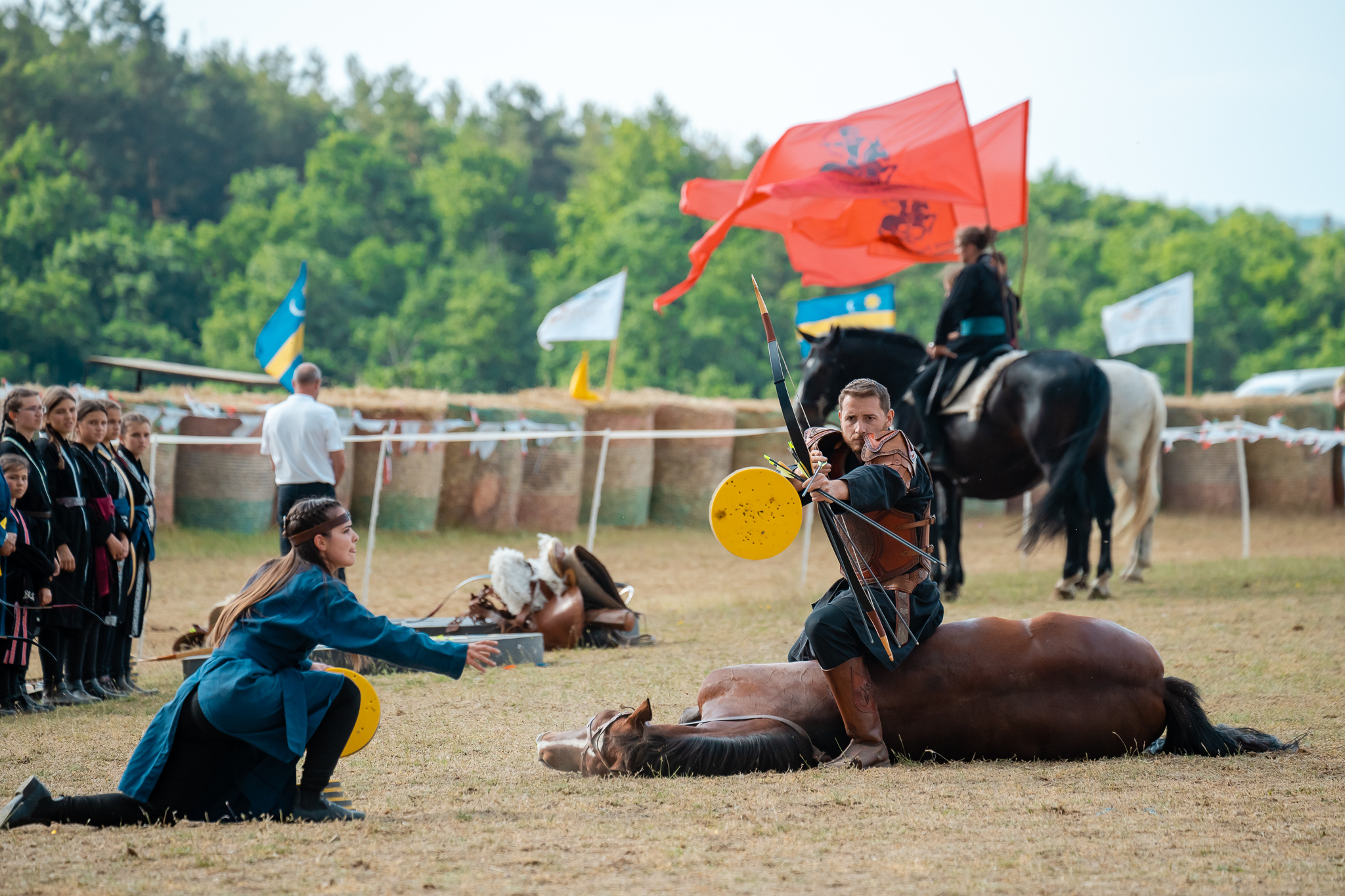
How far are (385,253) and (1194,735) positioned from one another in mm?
37886

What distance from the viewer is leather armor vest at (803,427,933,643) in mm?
4320

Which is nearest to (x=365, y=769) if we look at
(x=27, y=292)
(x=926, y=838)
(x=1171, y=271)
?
(x=926, y=838)

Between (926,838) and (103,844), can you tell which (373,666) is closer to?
(103,844)

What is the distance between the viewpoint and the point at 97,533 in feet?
20.6

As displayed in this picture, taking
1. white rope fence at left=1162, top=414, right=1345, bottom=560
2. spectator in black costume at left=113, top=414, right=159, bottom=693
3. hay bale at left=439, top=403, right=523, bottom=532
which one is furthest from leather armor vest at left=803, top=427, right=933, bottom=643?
hay bale at left=439, top=403, right=523, bottom=532

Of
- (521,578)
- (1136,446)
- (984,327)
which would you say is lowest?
(521,578)

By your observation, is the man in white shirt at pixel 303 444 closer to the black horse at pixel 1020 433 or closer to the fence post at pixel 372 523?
the fence post at pixel 372 523

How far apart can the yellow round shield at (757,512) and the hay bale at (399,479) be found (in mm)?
9963

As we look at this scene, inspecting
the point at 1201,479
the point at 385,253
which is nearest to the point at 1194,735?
the point at 1201,479

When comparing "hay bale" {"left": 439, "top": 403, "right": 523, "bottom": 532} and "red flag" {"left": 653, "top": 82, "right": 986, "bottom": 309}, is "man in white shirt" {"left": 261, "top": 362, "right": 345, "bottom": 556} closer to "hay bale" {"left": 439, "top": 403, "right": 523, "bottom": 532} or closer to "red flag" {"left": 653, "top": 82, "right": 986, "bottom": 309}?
"red flag" {"left": 653, "top": 82, "right": 986, "bottom": 309}

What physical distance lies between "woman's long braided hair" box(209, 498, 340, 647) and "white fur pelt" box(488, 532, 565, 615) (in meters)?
3.65

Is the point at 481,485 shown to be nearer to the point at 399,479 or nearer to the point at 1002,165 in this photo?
the point at 399,479

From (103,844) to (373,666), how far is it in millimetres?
3464

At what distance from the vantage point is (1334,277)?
42.4 metres
